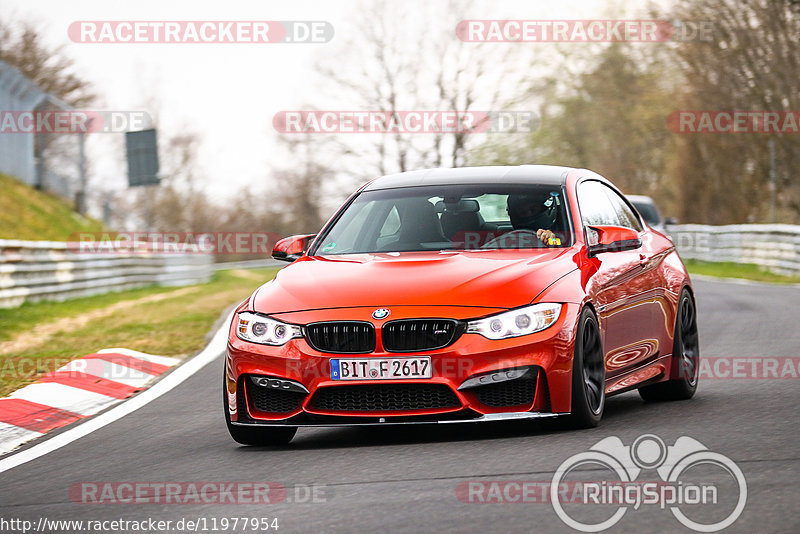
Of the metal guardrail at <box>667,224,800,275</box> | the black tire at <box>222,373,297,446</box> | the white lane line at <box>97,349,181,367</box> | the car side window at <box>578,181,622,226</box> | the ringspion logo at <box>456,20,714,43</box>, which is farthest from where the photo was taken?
the ringspion logo at <box>456,20,714,43</box>

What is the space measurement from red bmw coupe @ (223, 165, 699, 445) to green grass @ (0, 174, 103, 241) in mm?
30477

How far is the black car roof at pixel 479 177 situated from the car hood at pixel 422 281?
0.80 metres

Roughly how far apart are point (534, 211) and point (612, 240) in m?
0.62

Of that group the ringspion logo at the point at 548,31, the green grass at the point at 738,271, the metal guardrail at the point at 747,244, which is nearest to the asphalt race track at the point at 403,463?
the green grass at the point at 738,271

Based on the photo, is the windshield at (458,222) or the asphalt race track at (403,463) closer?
the asphalt race track at (403,463)

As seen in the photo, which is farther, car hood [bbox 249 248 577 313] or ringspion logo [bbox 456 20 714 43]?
ringspion logo [bbox 456 20 714 43]

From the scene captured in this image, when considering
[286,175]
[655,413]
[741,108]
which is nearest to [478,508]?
[655,413]

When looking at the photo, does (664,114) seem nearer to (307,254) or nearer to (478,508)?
(307,254)

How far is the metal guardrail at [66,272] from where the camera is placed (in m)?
19.1

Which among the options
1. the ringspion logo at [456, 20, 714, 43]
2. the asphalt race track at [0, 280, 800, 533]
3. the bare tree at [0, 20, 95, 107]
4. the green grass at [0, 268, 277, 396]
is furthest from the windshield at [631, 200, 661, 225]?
the bare tree at [0, 20, 95, 107]

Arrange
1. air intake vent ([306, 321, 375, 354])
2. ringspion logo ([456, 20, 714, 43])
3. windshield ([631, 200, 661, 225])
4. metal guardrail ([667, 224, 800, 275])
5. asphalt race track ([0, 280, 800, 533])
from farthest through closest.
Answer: ringspion logo ([456, 20, 714, 43])
metal guardrail ([667, 224, 800, 275])
windshield ([631, 200, 661, 225])
air intake vent ([306, 321, 375, 354])
asphalt race track ([0, 280, 800, 533])

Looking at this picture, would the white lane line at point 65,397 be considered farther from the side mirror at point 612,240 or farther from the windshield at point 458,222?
the side mirror at point 612,240

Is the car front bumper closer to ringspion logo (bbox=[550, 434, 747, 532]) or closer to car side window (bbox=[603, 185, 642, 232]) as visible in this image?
ringspion logo (bbox=[550, 434, 747, 532])

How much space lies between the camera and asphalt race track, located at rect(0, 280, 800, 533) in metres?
5.00
